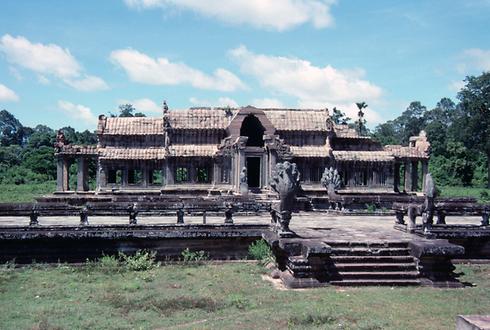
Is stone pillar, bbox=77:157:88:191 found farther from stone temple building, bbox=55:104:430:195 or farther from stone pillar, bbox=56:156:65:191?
stone pillar, bbox=56:156:65:191

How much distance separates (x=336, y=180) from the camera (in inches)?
1176

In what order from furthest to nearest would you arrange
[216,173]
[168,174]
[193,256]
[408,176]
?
[408,176]
[168,174]
[216,173]
[193,256]

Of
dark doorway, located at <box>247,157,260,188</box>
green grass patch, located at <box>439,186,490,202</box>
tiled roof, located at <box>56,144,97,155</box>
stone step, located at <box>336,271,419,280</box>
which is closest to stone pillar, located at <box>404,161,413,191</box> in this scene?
green grass patch, located at <box>439,186,490,202</box>

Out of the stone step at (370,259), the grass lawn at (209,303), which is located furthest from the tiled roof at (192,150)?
the stone step at (370,259)

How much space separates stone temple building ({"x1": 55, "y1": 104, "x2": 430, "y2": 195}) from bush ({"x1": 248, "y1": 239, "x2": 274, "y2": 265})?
14.6 metres

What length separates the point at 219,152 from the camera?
31.4 m

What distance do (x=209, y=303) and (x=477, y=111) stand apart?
64.7 m

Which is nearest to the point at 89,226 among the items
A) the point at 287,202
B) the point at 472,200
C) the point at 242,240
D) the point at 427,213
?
the point at 242,240

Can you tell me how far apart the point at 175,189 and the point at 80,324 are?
2234 cm

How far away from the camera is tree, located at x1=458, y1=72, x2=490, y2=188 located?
66875 millimetres

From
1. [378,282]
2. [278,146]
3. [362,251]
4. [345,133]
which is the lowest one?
[378,282]

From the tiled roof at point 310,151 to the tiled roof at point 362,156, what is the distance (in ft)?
2.59

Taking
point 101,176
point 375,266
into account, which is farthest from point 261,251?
point 101,176

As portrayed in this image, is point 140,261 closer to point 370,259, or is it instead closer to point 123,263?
point 123,263
